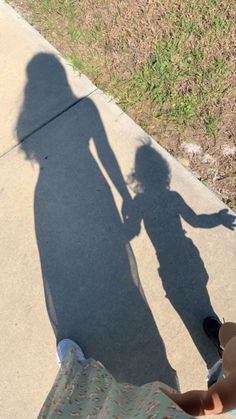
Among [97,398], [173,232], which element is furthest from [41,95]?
[97,398]

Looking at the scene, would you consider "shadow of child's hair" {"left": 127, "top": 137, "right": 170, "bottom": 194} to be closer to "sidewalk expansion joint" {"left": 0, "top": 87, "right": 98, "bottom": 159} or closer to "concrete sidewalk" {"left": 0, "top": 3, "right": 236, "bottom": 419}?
"concrete sidewalk" {"left": 0, "top": 3, "right": 236, "bottom": 419}

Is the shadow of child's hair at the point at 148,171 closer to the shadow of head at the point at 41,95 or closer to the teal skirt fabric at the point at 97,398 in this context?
the shadow of head at the point at 41,95

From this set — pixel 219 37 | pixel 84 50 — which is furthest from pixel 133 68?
pixel 219 37

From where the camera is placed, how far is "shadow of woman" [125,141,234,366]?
277 centimetres

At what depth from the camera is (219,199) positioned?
2975 millimetres

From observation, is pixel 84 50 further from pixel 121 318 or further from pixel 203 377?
pixel 203 377

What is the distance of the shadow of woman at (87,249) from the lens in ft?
8.94

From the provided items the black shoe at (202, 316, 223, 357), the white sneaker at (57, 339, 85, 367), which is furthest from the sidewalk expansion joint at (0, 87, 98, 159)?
the black shoe at (202, 316, 223, 357)

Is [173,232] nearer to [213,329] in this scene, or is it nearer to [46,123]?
[213,329]

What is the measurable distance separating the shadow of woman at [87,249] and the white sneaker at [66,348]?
7cm

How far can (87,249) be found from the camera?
2.89m

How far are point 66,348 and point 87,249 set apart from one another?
613 millimetres

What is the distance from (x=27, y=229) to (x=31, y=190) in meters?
0.27

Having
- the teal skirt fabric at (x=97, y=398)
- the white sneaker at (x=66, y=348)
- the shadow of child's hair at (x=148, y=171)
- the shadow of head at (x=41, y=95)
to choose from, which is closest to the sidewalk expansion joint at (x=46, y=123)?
the shadow of head at (x=41, y=95)
